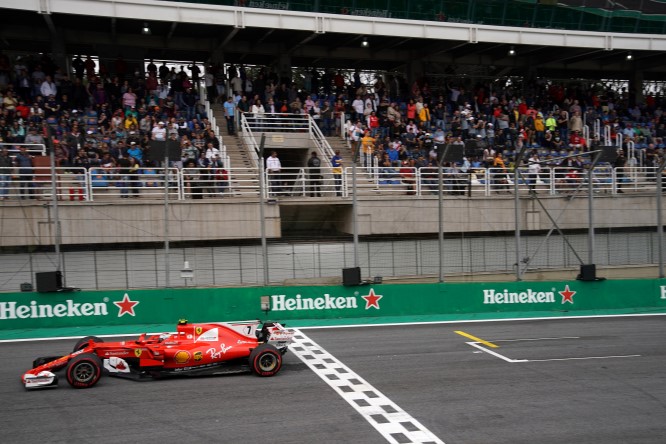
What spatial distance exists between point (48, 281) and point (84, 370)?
5.53 meters

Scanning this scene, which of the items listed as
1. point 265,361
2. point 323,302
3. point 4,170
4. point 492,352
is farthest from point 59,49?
point 492,352

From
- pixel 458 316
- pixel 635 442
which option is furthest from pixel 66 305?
pixel 635 442

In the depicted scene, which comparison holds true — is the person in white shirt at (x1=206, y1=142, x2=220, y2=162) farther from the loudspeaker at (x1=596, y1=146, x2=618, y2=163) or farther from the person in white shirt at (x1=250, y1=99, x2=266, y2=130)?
the loudspeaker at (x1=596, y1=146, x2=618, y2=163)

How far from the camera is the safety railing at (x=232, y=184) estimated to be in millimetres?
17219

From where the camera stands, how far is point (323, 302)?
16453 mm

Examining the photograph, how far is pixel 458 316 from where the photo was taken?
1700 centimetres

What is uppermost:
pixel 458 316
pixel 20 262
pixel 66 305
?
pixel 20 262

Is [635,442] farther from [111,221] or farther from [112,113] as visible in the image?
[112,113]

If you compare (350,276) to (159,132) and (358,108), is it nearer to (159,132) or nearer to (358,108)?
(159,132)

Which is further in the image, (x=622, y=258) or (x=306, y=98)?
(x=306, y=98)

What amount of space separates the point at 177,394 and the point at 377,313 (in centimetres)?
789

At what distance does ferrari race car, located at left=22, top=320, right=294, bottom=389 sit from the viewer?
397 inches

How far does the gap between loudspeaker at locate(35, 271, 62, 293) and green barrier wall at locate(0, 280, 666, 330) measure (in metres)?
0.20

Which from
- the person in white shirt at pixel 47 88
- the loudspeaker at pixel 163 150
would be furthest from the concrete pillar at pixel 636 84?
the person in white shirt at pixel 47 88
